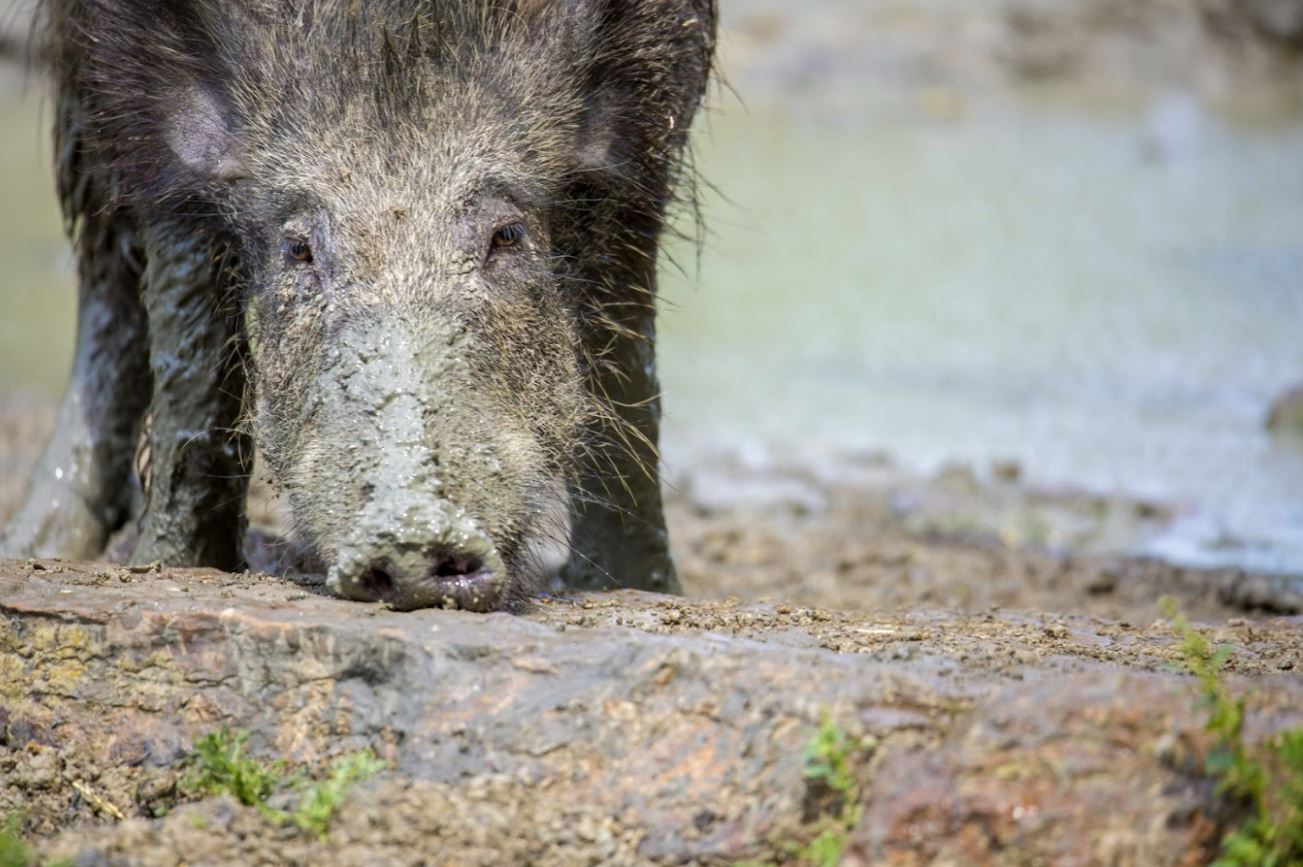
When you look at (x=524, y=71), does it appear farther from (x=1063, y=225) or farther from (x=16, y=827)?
(x=1063, y=225)

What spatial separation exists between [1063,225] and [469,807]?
10.5 m

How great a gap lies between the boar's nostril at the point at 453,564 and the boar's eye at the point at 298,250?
99 centimetres

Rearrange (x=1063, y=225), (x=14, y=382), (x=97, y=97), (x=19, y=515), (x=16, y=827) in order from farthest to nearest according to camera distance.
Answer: (x=1063, y=225) < (x=14, y=382) < (x=19, y=515) < (x=97, y=97) < (x=16, y=827)

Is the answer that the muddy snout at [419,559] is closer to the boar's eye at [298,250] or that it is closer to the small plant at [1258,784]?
the boar's eye at [298,250]

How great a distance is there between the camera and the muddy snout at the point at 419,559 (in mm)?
3123

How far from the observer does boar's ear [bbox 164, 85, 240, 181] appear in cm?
403

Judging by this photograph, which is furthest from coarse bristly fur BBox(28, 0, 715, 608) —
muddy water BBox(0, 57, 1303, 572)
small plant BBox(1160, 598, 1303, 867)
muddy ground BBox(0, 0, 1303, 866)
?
small plant BBox(1160, 598, 1303, 867)

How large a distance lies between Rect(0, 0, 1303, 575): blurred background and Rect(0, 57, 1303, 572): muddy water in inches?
1.0

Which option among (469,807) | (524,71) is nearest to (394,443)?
(469,807)

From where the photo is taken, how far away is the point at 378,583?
127 inches

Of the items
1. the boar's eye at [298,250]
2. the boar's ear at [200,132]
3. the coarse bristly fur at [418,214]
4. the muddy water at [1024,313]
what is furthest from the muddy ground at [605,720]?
the muddy water at [1024,313]

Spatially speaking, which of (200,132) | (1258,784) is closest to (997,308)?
(200,132)

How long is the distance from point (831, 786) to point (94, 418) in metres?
3.48

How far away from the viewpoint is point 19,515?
520 cm
